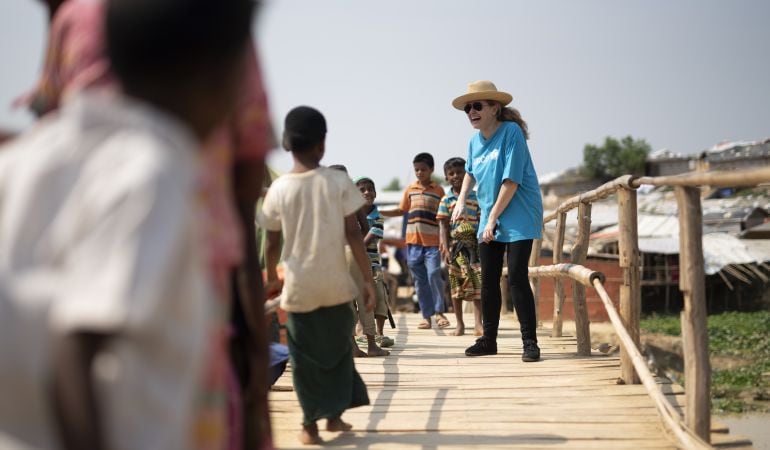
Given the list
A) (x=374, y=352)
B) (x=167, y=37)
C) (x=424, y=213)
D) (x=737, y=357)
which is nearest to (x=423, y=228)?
(x=424, y=213)

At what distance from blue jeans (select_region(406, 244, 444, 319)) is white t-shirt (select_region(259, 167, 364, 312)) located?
4.43 meters

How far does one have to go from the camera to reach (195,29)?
1.07 m

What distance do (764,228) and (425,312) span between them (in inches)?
557

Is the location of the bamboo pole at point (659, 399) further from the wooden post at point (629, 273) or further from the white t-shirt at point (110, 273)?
the white t-shirt at point (110, 273)

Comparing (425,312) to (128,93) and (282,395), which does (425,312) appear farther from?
(128,93)

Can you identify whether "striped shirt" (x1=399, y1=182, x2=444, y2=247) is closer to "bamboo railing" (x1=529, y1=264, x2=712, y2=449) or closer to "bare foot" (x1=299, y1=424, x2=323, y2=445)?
"bamboo railing" (x1=529, y1=264, x2=712, y2=449)

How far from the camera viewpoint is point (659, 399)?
3248 millimetres

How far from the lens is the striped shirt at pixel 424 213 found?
7.61m

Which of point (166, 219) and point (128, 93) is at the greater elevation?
point (128, 93)

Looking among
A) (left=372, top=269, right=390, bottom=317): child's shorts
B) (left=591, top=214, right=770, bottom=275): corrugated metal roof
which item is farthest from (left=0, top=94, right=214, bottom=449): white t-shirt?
(left=591, top=214, right=770, bottom=275): corrugated metal roof

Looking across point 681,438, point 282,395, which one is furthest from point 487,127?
point 681,438

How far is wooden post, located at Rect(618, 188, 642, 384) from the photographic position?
4027 mm

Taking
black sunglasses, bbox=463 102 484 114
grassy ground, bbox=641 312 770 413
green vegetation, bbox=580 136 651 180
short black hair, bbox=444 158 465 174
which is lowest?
grassy ground, bbox=641 312 770 413

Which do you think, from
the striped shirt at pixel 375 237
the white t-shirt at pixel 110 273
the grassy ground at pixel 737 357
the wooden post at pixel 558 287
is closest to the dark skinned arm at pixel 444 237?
the striped shirt at pixel 375 237
